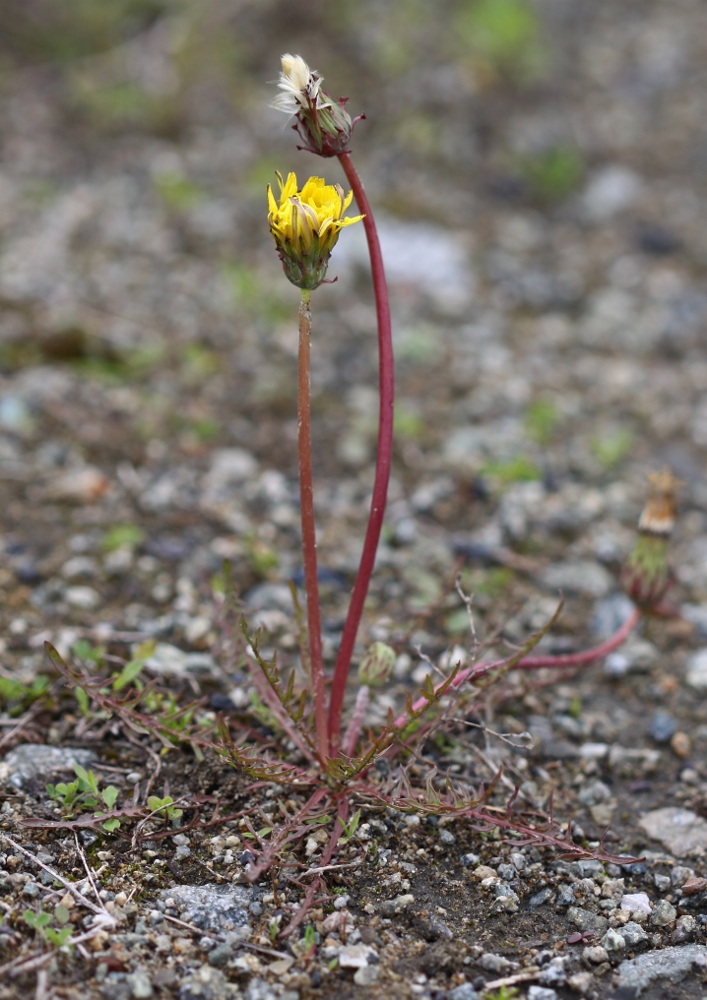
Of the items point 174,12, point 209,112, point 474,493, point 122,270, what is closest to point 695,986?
point 474,493

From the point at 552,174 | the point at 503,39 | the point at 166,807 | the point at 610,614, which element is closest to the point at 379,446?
the point at 166,807

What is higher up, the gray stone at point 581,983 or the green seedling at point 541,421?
the green seedling at point 541,421

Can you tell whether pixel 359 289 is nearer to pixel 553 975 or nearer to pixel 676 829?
pixel 676 829

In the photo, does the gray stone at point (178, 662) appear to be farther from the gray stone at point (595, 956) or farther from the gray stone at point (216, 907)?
the gray stone at point (595, 956)

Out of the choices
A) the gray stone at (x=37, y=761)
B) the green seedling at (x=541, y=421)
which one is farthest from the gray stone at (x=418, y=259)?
the gray stone at (x=37, y=761)

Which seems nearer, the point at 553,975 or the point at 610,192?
the point at 553,975

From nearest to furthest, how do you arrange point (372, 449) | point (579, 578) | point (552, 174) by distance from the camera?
point (579, 578) → point (372, 449) → point (552, 174)
